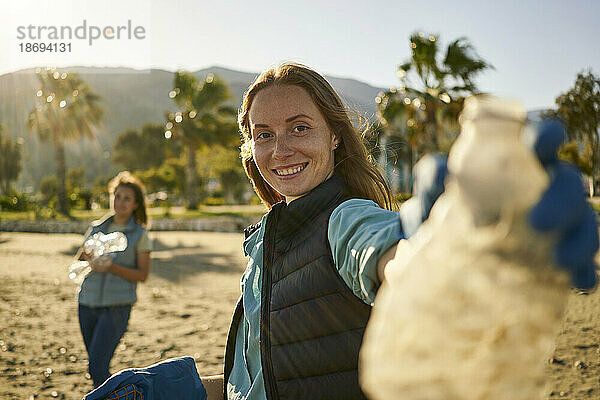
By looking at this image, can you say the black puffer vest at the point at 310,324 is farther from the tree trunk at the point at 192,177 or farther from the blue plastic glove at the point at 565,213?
the tree trunk at the point at 192,177

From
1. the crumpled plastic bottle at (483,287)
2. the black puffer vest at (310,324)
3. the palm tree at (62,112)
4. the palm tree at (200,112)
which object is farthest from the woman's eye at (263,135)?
the palm tree at (200,112)

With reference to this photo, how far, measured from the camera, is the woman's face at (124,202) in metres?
4.73

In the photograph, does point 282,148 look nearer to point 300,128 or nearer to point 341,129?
point 300,128

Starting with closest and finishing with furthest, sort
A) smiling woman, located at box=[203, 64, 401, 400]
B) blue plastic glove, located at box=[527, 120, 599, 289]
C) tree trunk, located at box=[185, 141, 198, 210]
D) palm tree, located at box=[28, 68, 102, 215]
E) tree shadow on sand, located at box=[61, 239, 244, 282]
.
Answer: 1. blue plastic glove, located at box=[527, 120, 599, 289]
2. smiling woman, located at box=[203, 64, 401, 400]
3. tree shadow on sand, located at box=[61, 239, 244, 282]
4. palm tree, located at box=[28, 68, 102, 215]
5. tree trunk, located at box=[185, 141, 198, 210]

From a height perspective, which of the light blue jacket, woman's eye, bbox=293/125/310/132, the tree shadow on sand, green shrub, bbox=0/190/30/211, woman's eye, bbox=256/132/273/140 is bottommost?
green shrub, bbox=0/190/30/211

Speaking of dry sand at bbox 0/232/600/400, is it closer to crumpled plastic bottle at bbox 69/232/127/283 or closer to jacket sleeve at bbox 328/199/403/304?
crumpled plastic bottle at bbox 69/232/127/283

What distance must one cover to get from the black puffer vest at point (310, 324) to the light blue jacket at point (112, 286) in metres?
3.10

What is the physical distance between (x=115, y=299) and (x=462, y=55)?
20.5 metres

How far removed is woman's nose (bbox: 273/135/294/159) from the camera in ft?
6.01

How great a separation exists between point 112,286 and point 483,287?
4.23 meters

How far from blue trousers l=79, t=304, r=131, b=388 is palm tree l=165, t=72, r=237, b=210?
98.0 ft

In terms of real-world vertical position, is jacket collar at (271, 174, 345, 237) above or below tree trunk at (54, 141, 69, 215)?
above

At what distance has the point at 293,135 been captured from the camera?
1848 millimetres

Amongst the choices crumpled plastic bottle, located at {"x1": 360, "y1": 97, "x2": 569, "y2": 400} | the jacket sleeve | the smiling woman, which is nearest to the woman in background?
the smiling woman
